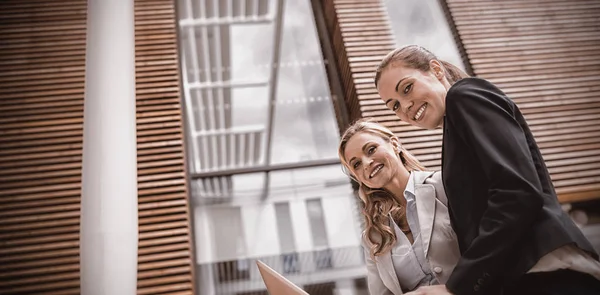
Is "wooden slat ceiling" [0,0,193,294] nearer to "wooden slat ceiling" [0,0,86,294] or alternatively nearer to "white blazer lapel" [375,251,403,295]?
"wooden slat ceiling" [0,0,86,294]

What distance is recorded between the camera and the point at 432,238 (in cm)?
172

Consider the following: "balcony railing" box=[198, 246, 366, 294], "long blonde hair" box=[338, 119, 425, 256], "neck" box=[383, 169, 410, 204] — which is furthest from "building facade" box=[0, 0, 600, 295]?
"neck" box=[383, 169, 410, 204]

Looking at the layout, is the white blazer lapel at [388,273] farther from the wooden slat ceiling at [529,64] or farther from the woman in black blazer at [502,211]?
the wooden slat ceiling at [529,64]

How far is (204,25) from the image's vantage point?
599cm

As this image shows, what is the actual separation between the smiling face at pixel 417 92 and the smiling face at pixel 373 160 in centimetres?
21

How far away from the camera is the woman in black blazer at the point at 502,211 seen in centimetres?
132

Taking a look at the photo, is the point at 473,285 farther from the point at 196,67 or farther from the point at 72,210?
the point at 196,67

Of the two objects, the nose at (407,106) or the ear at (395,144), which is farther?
the ear at (395,144)

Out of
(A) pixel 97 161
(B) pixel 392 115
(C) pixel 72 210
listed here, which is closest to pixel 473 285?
(A) pixel 97 161

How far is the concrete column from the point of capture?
77.3 inches

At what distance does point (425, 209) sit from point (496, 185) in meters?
0.41

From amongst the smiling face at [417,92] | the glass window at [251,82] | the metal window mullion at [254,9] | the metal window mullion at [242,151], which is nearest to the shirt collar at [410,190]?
the smiling face at [417,92]

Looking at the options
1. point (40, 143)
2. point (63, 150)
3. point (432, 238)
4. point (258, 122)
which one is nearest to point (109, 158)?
point (432, 238)

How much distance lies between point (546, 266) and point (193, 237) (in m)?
3.76
